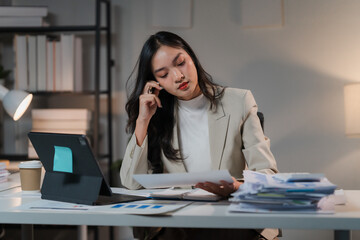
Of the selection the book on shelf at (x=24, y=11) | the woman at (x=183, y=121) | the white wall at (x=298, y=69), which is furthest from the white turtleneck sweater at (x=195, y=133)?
the book on shelf at (x=24, y=11)

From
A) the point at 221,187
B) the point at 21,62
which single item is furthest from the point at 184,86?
the point at 21,62

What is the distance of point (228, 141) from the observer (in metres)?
1.98

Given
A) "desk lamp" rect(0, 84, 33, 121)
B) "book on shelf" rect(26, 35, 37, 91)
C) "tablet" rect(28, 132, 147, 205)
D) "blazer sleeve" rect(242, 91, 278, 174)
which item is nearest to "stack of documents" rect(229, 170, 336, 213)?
"tablet" rect(28, 132, 147, 205)

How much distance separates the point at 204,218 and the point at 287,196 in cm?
21

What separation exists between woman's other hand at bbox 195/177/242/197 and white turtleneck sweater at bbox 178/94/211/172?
660 mm

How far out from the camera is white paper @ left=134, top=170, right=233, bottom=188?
1.26m

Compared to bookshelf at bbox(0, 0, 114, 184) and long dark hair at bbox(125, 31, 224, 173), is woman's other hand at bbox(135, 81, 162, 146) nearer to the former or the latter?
long dark hair at bbox(125, 31, 224, 173)

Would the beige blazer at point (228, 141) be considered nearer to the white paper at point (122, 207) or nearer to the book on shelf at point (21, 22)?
the white paper at point (122, 207)

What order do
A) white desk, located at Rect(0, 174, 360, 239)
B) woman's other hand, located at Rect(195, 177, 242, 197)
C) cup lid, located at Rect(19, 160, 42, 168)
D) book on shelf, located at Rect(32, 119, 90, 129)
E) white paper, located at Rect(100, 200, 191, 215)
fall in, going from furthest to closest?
book on shelf, located at Rect(32, 119, 90, 129) < cup lid, located at Rect(19, 160, 42, 168) < woman's other hand, located at Rect(195, 177, 242, 197) < white paper, located at Rect(100, 200, 191, 215) < white desk, located at Rect(0, 174, 360, 239)

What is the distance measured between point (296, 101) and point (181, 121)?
1.35 meters

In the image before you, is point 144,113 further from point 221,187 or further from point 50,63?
point 50,63

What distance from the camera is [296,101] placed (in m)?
3.22

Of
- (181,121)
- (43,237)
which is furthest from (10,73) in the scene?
(181,121)

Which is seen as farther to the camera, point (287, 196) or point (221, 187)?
point (221, 187)
